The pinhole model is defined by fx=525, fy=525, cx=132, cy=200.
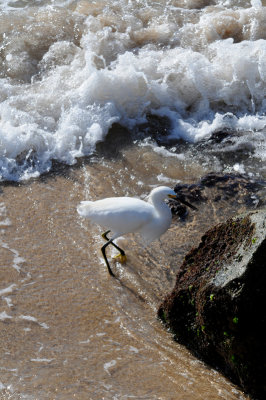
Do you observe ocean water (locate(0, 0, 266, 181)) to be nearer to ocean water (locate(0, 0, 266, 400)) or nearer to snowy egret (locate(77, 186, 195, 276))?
ocean water (locate(0, 0, 266, 400))

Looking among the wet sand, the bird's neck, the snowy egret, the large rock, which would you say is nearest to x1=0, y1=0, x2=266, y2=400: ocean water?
the wet sand

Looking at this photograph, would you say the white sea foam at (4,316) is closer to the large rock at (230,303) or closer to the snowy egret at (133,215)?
the snowy egret at (133,215)

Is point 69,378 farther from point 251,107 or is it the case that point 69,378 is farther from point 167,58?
point 167,58

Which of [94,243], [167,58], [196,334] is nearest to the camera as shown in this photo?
[196,334]

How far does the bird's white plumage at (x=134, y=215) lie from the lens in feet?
15.0

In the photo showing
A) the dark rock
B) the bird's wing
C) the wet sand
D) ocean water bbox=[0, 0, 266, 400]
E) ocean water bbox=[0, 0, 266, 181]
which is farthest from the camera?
ocean water bbox=[0, 0, 266, 181]

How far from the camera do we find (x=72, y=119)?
659cm

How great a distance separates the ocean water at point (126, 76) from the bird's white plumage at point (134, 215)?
4.94 ft

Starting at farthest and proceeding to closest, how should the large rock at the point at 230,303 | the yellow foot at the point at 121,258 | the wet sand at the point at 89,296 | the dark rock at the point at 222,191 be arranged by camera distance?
the dark rock at the point at 222,191 → the yellow foot at the point at 121,258 → the wet sand at the point at 89,296 → the large rock at the point at 230,303

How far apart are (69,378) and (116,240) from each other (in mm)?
1919

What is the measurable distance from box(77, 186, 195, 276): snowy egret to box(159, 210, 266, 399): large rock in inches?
34.3

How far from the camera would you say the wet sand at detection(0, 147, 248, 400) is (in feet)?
10.7

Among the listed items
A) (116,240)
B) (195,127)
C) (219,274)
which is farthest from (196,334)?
(195,127)

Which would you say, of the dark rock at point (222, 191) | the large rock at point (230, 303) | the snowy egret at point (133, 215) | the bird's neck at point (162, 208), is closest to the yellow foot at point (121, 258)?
the snowy egret at point (133, 215)
